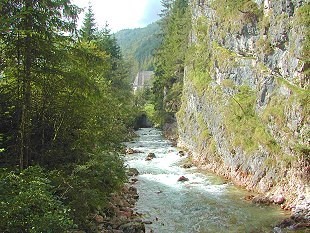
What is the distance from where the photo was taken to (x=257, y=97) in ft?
77.3

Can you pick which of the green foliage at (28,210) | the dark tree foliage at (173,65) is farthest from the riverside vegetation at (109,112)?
the dark tree foliage at (173,65)

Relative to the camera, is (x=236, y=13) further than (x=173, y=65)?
No

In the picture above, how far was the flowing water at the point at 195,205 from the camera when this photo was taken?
632 inches

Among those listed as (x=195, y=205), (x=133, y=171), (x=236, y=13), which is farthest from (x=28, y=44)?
(x=236, y=13)

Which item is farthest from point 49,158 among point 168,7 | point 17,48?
point 168,7

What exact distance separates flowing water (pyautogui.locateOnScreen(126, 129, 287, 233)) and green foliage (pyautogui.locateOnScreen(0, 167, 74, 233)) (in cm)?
780

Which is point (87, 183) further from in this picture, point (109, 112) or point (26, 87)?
point (109, 112)

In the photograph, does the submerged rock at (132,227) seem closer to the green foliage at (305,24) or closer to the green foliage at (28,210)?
the green foliage at (28,210)

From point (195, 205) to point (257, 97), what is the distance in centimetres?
870

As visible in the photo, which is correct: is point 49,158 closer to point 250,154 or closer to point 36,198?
point 36,198

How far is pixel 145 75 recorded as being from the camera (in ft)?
414

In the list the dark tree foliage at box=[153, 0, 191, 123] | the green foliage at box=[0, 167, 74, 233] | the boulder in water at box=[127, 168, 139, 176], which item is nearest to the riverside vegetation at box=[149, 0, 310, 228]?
the boulder in water at box=[127, 168, 139, 176]

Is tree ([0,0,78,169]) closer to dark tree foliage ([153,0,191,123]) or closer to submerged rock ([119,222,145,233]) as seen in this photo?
submerged rock ([119,222,145,233])

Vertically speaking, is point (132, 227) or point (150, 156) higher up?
point (132, 227)
